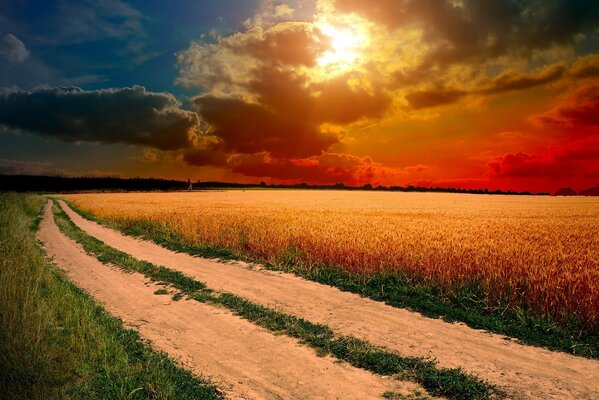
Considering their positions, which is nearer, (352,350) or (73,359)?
(73,359)

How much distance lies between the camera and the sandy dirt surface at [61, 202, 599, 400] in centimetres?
652

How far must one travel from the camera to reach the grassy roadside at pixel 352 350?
6.23 m

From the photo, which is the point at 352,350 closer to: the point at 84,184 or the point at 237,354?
the point at 237,354

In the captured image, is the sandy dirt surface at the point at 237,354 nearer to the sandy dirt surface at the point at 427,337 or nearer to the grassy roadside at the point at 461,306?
the sandy dirt surface at the point at 427,337

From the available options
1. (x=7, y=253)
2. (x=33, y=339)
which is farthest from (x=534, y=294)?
(x=7, y=253)

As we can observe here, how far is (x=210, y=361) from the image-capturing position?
286 inches

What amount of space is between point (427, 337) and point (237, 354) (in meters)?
4.05

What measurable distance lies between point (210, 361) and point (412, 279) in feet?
24.7

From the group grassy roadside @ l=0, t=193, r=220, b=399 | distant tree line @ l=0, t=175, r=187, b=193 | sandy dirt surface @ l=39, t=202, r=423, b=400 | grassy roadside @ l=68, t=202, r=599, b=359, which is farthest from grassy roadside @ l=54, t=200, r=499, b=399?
distant tree line @ l=0, t=175, r=187, b=193

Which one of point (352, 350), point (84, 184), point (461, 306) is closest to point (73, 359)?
point (352, 350)

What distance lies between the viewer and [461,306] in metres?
10.7

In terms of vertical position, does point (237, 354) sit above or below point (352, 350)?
below

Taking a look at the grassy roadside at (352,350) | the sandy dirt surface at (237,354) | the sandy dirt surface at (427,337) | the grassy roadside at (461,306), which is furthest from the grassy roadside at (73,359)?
the grassy roadside at (461,306)

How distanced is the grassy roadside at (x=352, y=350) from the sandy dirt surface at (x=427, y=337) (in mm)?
398
